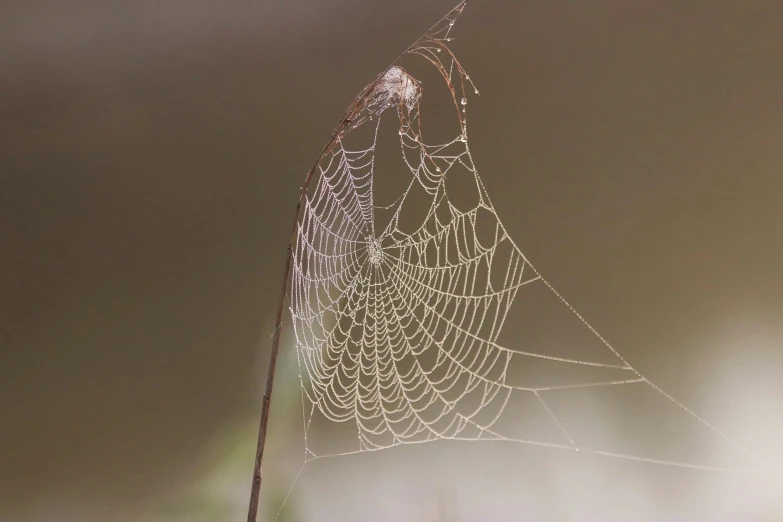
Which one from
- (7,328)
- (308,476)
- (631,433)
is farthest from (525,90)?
(7,328)

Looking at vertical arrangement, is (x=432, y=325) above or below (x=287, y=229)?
below

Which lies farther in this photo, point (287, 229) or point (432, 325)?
point (287, 229)

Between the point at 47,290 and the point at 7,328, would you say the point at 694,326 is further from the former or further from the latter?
the point at 7,328

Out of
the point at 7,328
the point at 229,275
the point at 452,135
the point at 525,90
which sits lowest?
the point at 7,328
